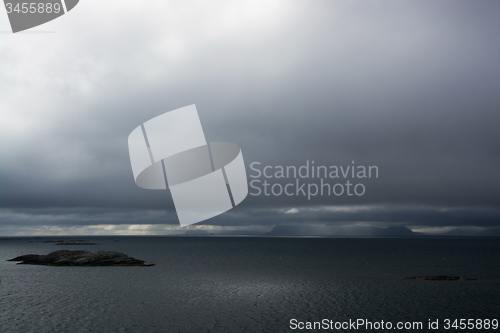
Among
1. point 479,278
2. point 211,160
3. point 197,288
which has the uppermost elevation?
point 211,160

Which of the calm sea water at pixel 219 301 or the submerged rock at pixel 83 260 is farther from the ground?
the calm sea water at pixel 219 301

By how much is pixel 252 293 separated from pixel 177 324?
618 inches

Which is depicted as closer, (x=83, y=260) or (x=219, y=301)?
(x=219, y=301)

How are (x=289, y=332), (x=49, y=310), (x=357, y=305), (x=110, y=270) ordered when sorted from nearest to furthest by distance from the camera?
(x=289, y=332) → (x=49, y=310) → (x=357, y=305) → (x=110, y=270)

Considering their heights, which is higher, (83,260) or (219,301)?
(219,301)

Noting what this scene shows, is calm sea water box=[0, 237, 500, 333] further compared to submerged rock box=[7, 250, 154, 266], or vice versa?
submerged rock box=[7, 250, 154, 266]

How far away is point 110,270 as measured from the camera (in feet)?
215

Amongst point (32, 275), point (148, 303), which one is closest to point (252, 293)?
point (148, 303)

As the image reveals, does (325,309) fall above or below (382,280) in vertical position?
above

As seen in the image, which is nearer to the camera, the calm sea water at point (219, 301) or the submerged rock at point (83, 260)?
the calm sea water at point (219, 301)

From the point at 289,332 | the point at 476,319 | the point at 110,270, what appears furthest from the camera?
the point at 110,270

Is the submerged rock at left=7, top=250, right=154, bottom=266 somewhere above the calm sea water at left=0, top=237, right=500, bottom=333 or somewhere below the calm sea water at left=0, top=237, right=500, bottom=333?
below

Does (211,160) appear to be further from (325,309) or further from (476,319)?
(476,319)

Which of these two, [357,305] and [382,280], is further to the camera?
[382,280]
